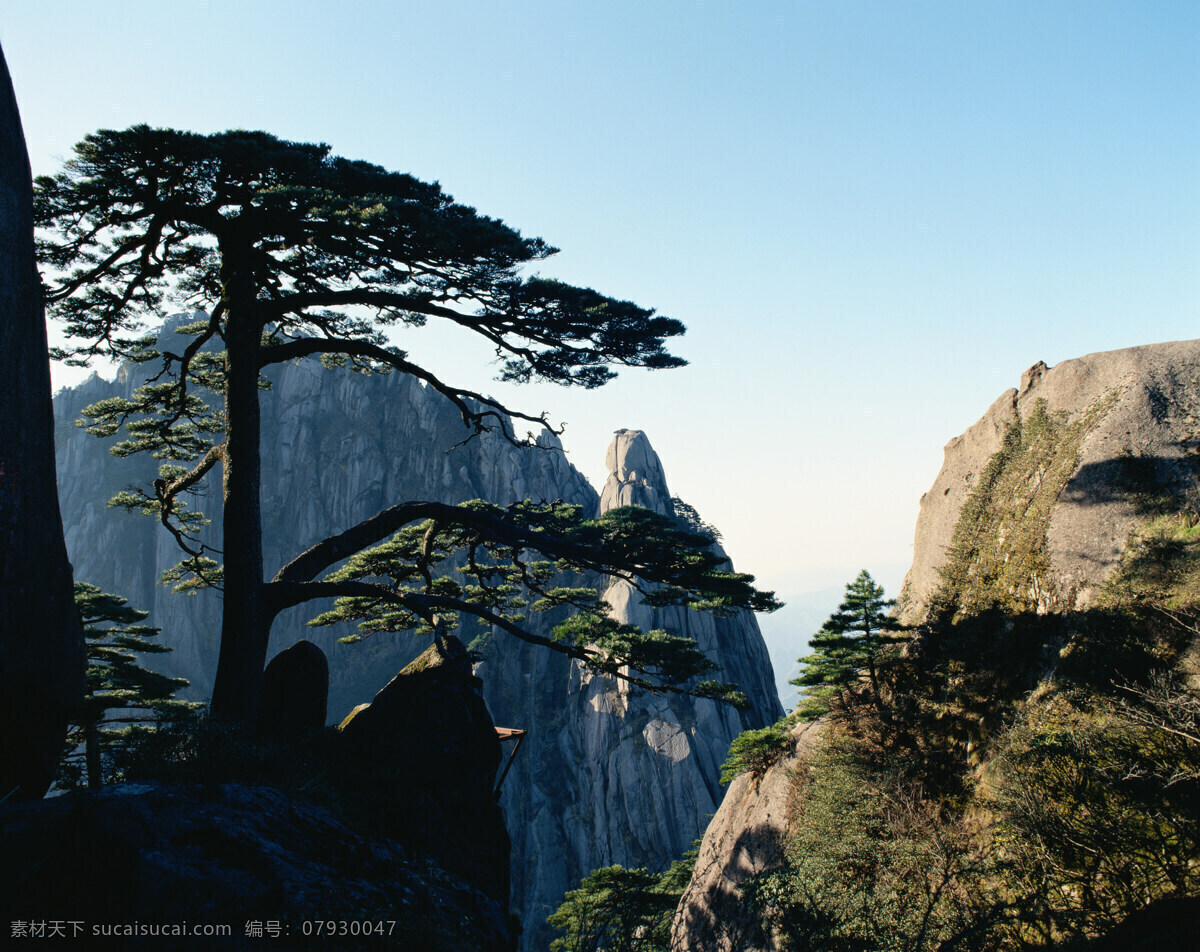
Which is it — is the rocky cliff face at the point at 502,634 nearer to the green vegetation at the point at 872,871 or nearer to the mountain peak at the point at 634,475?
the mountain peak at the point at 634,475

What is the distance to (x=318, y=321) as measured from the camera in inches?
431

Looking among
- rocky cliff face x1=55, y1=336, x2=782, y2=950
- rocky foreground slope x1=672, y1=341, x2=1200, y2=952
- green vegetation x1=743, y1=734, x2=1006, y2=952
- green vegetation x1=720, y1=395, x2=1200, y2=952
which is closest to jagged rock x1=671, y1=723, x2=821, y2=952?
rocky foreground slope x1=672, y1=341, x2=1200, y2=952

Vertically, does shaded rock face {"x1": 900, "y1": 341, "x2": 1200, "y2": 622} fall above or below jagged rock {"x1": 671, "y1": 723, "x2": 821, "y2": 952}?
above

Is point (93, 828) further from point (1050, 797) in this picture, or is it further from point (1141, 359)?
point (1141, 359)

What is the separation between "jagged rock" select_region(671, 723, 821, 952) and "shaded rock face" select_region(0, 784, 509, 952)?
992 cm

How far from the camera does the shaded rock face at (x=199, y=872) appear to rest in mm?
4027

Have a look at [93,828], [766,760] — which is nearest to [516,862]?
[766,760]

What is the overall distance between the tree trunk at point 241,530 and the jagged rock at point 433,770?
4.79 ft

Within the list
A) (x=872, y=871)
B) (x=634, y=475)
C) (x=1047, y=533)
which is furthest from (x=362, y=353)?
(x=634, y=475)

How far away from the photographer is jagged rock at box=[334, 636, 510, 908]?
7191 mm

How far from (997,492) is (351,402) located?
7907 centimetres

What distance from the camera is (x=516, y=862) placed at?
5141 cm

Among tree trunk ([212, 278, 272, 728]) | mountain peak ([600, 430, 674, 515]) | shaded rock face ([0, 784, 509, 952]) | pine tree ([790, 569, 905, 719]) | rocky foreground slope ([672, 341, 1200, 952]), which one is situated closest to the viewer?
shaded rock face ([0, 784, 509, 952])

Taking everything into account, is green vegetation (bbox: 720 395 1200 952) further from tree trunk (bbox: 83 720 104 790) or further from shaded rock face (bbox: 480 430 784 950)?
shaded rock face (bbox: 480 430 784 950)
